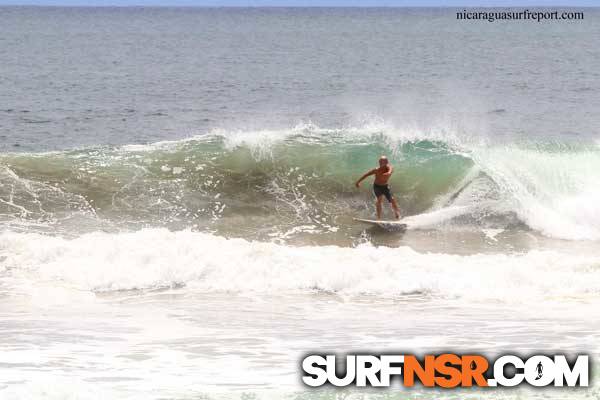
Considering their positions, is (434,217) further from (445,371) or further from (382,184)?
(445,371)

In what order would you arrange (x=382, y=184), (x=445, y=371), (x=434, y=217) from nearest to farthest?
1. (x=445, y=371)
2. (x=382, y=184)
3. (x=434, y=217)

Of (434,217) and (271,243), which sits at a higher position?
(434,217)

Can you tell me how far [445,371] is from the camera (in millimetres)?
8297

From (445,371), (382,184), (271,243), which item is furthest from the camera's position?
(382,184)

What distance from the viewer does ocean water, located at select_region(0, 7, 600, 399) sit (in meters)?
9.06

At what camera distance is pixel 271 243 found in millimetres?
14977

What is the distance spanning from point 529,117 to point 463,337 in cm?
2181

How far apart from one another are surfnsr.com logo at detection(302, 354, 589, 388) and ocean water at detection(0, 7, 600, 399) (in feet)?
0.76

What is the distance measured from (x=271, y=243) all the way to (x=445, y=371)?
700 centimetres

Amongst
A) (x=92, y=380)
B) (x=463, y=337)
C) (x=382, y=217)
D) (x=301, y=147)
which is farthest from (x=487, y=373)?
(x=301, y=147)

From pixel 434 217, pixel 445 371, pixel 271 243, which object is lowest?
pixel 445 371

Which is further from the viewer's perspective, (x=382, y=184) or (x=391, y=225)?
(x=382, y=184)

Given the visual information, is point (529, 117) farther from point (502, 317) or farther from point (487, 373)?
point (487, 373)

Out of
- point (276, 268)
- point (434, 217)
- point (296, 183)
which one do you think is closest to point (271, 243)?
point (276, 268)
